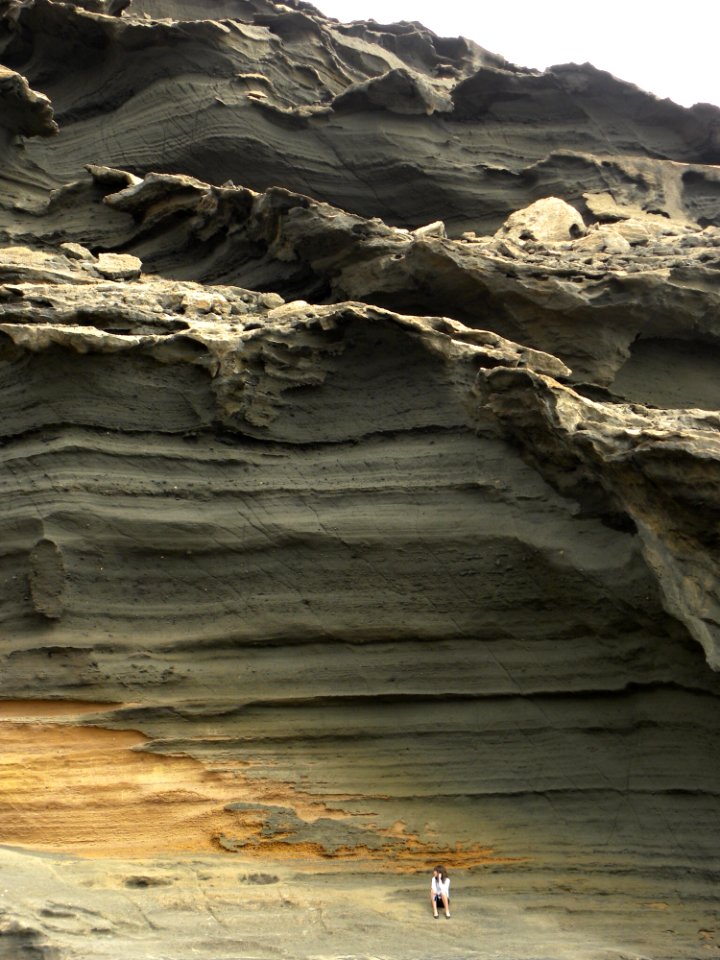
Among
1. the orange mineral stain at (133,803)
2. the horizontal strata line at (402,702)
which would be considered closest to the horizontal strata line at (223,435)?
the horizontal strata line at (402,702)

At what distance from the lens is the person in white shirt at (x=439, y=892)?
762 cm

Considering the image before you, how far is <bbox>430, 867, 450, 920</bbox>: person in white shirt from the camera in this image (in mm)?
7617

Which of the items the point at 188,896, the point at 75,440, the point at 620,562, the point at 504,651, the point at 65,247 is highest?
the point at 65,247

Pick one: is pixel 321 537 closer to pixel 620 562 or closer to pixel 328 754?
pixel 328 754

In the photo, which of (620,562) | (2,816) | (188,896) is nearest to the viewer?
(188,896)

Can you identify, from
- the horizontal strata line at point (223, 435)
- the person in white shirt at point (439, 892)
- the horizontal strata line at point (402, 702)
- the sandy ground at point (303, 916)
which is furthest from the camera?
the horizontal strata line at point (223, 435)

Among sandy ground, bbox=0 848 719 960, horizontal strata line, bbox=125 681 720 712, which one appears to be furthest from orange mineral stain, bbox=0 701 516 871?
horizontal strata line, bbox=125 681 720 712

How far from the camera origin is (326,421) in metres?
9.77

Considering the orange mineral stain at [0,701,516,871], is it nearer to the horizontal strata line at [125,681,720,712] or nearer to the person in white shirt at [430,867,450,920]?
the person in white shirt at [430,867,450,920]

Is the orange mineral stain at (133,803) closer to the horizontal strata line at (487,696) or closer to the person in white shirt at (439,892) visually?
the person in white shirt at (439,892)

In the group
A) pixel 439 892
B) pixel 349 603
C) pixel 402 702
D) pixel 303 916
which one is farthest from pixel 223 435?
pixel 439 892

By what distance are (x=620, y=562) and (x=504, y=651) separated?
49.1 inches

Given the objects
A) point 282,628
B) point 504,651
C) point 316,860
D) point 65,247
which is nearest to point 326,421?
point 282,628

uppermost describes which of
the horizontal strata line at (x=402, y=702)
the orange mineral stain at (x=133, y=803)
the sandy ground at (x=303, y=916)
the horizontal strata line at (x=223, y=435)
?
the horizontal strata line at (x=223, y=435)
